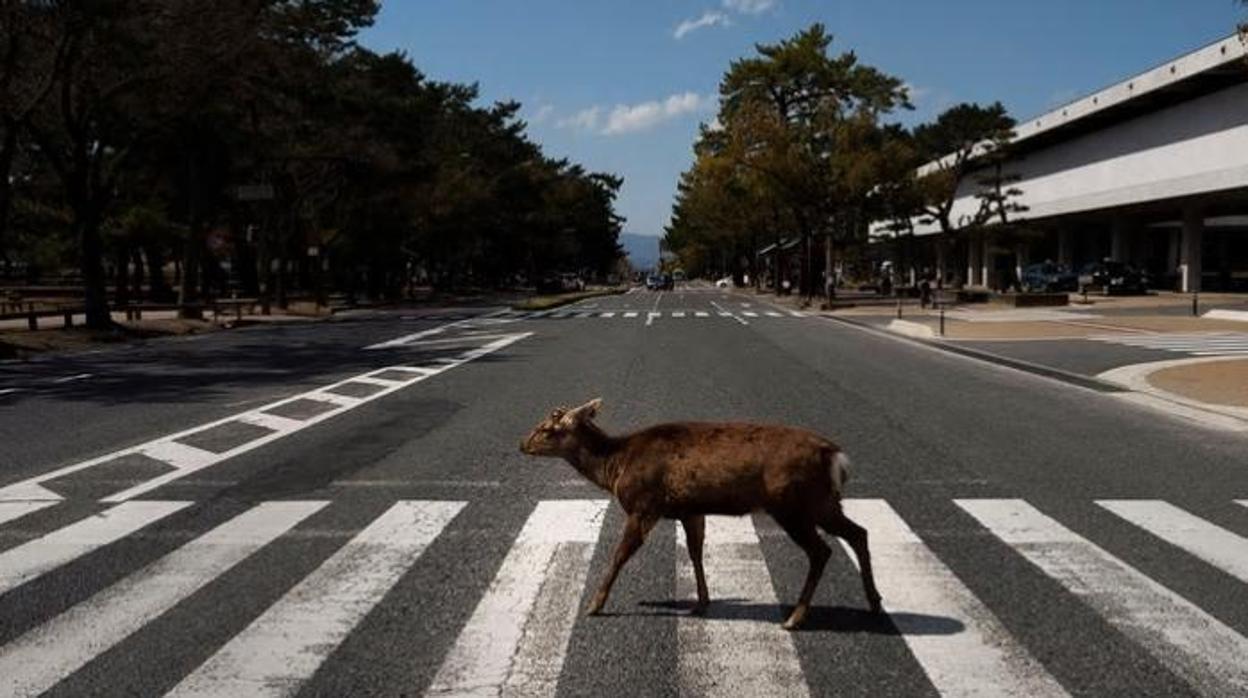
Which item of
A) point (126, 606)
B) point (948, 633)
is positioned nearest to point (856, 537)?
point (948, 633)

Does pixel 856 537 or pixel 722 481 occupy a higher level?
pixel 722 481

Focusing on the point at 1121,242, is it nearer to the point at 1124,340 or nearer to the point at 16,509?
the point at 1124,340

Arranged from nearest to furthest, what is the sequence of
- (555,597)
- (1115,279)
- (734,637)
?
(734,637) → (555,597) → (1115,279)

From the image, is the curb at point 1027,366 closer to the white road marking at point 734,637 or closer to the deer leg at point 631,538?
the white road marking at point 734,637

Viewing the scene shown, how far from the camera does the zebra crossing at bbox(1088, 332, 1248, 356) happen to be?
77.7 ft

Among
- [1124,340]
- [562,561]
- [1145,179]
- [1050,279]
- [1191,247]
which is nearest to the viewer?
[562,561]

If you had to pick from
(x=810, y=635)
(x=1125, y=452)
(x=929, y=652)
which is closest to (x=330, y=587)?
(x=810, y=635)

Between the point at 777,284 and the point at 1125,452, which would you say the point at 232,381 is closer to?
the point at 1125,452

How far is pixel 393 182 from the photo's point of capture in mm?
55000

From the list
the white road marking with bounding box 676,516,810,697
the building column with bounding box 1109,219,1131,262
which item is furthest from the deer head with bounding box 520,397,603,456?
the building column with bounding box 1109,219,1131,262

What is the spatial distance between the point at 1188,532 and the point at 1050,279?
60341 mm

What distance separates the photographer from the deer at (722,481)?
5527 mm

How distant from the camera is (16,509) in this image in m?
8.73

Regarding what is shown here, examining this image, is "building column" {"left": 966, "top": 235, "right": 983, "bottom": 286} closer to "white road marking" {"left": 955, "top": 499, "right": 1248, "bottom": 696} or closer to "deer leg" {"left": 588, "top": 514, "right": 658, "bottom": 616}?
"white road marking" {"left": 955, "top": 499, "right": 1248, "bottom": 696}
